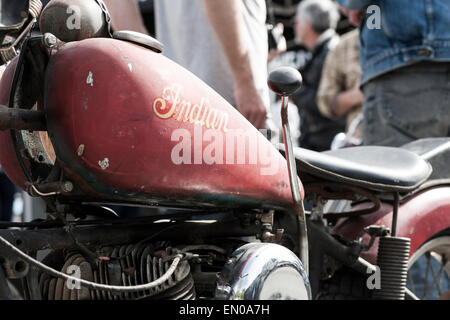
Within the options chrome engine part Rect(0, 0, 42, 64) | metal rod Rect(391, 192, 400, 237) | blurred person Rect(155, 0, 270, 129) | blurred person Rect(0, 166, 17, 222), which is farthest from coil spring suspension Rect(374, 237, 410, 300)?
blurred person Rect(0, 166, 17, 222)

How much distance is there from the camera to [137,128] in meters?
1.31

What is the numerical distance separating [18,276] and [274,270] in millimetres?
513

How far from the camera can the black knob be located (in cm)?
157

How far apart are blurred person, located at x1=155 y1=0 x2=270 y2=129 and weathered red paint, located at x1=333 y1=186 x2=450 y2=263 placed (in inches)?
16.3

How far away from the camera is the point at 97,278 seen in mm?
1457

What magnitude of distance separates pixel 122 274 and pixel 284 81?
1.81 ft

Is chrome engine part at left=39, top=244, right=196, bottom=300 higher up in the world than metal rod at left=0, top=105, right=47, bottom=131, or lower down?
lower down

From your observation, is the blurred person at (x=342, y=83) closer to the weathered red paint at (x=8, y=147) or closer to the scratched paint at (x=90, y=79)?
the weathered red paint at (x=8, y=147)

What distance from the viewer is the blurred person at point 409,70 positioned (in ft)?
8.64

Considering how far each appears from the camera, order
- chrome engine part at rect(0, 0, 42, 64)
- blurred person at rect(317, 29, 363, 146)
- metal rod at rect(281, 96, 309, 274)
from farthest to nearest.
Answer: blurred person at rect(317, 29, 363, 146), metal rod at rect(281, 96, 309, 274), chrome engine part at rect(0, 0, 42, 64)

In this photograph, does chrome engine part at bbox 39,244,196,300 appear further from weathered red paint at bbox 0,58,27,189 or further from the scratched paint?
the scratched paint

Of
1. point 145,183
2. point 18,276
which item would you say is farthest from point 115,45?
point 18,276

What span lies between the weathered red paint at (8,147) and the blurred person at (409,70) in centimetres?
158

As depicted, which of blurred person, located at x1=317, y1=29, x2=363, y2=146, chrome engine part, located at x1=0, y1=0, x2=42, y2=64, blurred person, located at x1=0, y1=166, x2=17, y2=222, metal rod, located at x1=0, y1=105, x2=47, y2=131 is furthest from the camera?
blurred person, located at x1=0, y1=166, x2=17, y2=222
